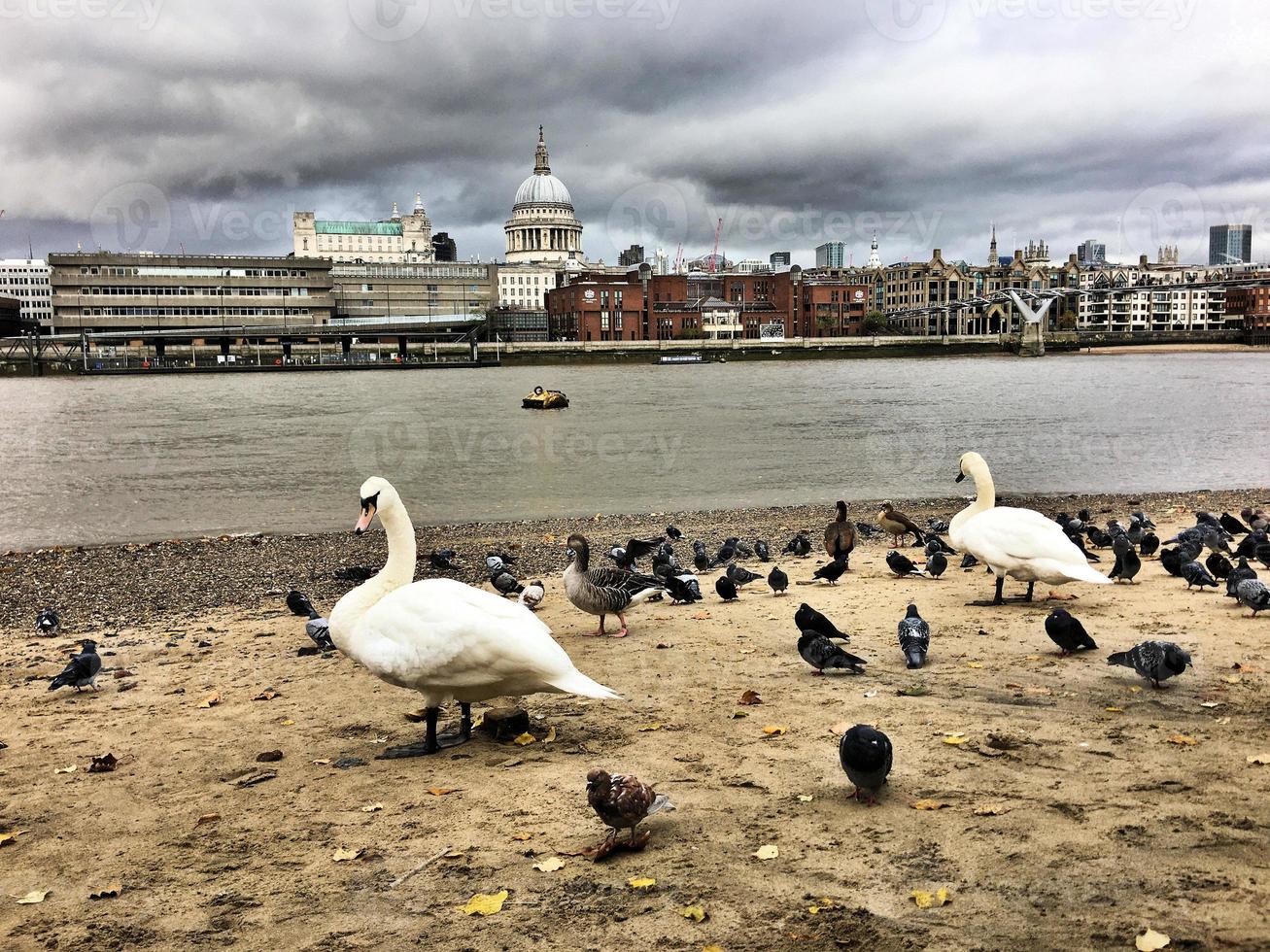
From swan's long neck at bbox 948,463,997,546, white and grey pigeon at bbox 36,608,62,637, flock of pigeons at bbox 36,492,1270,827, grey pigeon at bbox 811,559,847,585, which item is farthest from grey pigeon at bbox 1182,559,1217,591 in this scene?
white and grey pigeon at bbox 36,608,62,637

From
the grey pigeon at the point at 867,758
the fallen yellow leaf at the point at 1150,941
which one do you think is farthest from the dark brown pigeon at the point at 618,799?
the fallen yellow leaf at the point at 1150,941

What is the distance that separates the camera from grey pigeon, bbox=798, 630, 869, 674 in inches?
238

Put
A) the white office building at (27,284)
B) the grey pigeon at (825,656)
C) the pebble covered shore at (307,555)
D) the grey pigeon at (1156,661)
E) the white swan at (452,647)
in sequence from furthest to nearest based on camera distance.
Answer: the white office building at (27,284) → the pebble covered shore at (307,555) → the grey pigeon at (825,656) → the grey pigeon at (1156,661) → the white swan at (452,647)

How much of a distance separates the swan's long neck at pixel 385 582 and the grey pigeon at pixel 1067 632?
416 cm

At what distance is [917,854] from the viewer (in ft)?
11.9

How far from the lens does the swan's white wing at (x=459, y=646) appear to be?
486cm

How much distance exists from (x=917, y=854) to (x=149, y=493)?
70.1 ft

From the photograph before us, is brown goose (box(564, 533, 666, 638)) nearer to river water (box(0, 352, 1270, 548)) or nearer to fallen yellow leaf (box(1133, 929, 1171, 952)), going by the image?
fallen yellow leaf (box(1133, 929, 1171, 952))

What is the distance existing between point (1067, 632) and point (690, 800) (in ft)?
10.6

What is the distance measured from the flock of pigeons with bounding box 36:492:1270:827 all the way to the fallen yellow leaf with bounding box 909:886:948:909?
0.73m

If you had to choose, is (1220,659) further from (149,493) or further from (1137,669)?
(149,493)

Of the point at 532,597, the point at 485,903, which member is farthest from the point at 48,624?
the point at 485,903

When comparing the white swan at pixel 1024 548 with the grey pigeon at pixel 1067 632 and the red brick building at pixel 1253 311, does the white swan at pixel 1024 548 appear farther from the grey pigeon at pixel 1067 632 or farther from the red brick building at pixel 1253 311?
the red brick building at pixel 1253 311

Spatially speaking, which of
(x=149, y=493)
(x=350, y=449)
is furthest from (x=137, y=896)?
(x=350, y=449)
